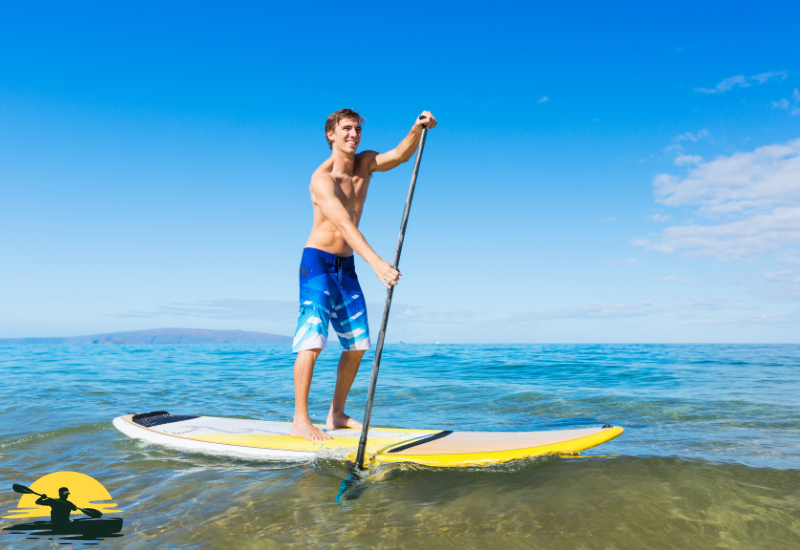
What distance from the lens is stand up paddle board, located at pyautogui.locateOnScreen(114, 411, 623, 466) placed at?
304 centimetres

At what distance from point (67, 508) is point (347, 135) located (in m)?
3.02

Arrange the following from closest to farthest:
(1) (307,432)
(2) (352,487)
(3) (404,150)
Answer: (2) (352,487), (1) (307,432), (3) (404,150)

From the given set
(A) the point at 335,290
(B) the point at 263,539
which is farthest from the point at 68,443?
(B) the point at 263,539

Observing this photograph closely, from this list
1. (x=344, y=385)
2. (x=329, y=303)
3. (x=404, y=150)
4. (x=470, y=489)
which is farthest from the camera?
(x=344, y=385)

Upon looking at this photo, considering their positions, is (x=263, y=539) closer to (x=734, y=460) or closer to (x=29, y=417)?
(x=734, y=460)

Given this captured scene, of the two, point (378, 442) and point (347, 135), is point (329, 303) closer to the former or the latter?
point (378, 442)

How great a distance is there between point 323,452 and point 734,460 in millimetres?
2752

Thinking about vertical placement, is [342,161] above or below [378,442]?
above

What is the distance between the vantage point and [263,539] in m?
2.13

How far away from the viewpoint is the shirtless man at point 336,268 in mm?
3574

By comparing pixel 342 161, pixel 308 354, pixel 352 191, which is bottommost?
pixel 308 354

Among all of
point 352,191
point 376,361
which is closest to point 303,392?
point 376,361

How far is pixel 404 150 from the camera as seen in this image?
152 inches

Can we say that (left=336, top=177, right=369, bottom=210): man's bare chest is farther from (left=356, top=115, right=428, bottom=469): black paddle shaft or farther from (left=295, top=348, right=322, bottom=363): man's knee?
(left=295, top=348, right=322, bottom=363): man's knee
